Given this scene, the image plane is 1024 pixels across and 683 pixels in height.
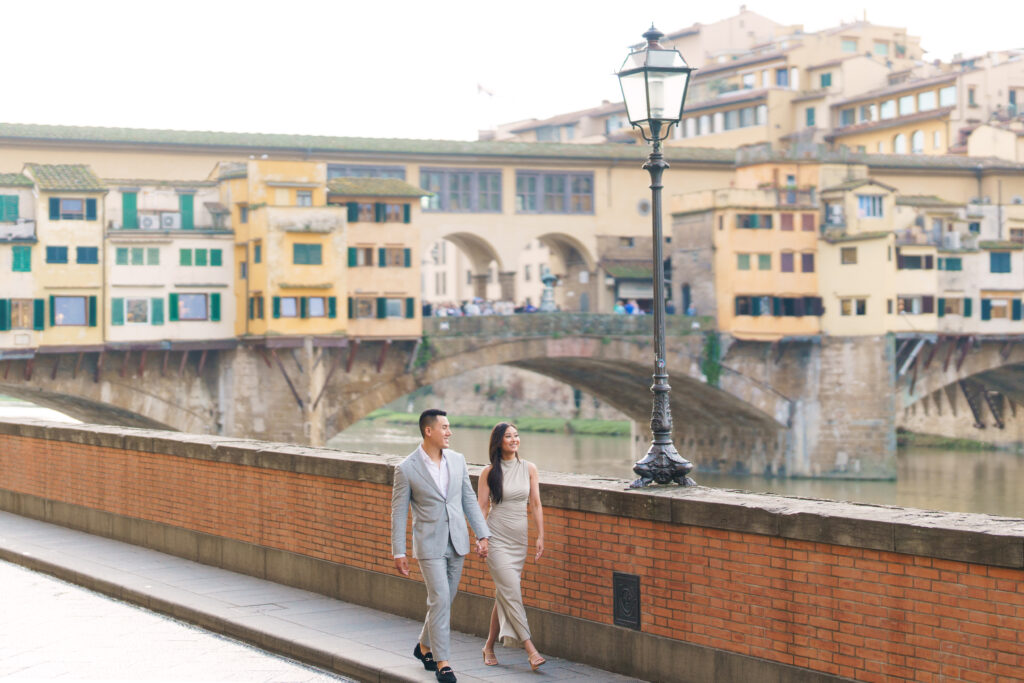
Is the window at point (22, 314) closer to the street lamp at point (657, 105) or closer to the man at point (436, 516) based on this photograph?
the street lamp at point (657, 105)

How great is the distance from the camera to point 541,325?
51469 mm

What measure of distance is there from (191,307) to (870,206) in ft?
84.2

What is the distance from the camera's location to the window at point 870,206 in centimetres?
5462

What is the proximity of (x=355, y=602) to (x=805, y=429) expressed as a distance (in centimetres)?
4518

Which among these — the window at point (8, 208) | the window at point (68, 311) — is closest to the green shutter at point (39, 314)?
the window at point (68, 311)

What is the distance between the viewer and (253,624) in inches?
402

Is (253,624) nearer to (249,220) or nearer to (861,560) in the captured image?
(861,560)

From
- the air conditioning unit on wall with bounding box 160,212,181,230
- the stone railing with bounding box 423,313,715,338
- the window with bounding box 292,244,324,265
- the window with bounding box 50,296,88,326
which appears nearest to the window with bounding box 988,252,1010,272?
the stone railing with bounding box 423,313,715,338

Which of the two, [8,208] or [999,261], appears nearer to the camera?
[8,208]

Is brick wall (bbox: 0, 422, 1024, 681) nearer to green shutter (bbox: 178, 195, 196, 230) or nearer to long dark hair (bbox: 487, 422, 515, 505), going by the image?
long dark hair (bbox: 487, 422, 515, 505)

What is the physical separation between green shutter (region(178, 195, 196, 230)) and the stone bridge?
3918 mm

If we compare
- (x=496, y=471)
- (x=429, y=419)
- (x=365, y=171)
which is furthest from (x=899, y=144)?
(x=429, y=419)

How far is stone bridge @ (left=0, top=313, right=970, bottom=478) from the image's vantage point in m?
45.4

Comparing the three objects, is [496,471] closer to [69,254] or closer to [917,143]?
[69,254]
